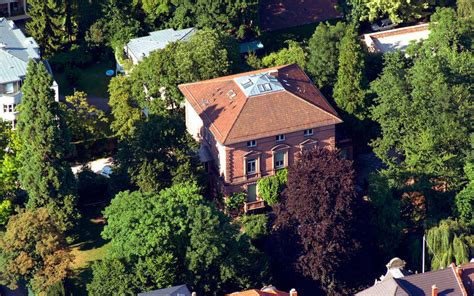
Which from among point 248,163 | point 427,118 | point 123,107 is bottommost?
point 248,163

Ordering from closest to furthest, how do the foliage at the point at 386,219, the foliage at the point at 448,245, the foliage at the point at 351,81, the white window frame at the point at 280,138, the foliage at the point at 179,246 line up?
the foliage at the point at 179,246, the foliage at the point at 448,245, the foliage at the point at 386,219, the white window frame at the point at 280,138, the foliage at the point at 351,81

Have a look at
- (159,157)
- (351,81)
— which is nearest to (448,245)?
(351,81)

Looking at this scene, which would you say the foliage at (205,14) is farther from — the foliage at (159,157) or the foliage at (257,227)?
the foliage at (257,227)

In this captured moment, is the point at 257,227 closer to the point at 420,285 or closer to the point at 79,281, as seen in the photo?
the point at 79,281

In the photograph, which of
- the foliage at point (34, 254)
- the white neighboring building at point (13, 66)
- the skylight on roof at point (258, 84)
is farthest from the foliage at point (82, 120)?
the foliage at point (34, 254)

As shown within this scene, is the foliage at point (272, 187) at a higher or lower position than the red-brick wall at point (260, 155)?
lower

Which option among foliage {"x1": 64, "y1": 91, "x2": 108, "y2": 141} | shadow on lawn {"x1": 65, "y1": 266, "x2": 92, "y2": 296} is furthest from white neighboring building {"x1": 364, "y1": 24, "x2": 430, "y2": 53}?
shadow on lawn {"x1": 65, "y1": 266, "x2": 92, "y2": 296}
